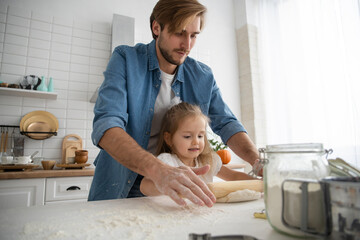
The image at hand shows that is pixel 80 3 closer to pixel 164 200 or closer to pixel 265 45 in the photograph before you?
pixel 265 45

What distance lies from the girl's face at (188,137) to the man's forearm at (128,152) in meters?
0.37

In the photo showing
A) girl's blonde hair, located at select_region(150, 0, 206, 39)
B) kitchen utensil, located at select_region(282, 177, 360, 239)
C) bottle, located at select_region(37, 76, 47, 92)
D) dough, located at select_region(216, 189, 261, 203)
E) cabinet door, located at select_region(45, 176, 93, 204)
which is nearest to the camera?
kitchen utensil, located at select_region(282, 177, 360, 239)

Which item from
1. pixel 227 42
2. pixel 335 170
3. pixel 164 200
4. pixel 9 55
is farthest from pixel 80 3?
pixel 335 170

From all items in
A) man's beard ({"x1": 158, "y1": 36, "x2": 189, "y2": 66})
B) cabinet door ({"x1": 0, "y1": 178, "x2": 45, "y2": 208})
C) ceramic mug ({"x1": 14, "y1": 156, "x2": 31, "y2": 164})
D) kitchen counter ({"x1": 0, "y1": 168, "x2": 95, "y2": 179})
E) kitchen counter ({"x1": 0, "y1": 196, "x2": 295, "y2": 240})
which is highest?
man's beard ({"x1": 158, "y1": 36, "x2": 189, "y2": 66})

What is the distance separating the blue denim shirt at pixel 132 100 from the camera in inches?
35.1

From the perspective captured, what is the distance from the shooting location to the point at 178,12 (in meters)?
0.98

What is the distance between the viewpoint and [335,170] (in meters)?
0.50

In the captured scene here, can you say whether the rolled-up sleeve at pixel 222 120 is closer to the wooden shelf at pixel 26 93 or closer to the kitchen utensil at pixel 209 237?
the kitchen utensil at pixel 209 237

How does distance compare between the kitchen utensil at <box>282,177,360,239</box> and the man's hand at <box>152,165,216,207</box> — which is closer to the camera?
the kitchen utensil at <box>282,177,360,239</box>

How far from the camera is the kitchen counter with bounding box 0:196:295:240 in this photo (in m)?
0.40

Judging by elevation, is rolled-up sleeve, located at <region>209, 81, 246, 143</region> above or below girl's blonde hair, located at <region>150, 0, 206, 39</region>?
below

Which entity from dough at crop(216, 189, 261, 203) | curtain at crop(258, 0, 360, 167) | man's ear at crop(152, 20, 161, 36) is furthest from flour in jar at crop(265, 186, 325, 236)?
curtain at crop(258, 0, 360, 167)

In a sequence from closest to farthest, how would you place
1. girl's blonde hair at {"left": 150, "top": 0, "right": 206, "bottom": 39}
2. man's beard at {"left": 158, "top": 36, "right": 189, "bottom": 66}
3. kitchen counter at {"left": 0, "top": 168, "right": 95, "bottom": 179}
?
girl's blonde hair at {"left": 150, "top": 0, "right": 206, "bottom": 39}, man's beard at {"left": 158, "top": 36, "right": 189, "bottom": 66}, kitchen counter at {"left": 0, "top": 168, "right": 95, "bottom": 179}

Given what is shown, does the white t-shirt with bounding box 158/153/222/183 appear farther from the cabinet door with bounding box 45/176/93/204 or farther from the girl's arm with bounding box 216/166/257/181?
the cabinet door with bounding box 45/176/93/204
